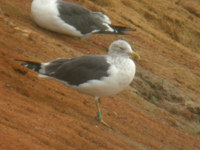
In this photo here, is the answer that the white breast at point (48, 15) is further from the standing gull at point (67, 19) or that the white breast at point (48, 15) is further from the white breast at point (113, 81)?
the white breast at point (113, 81)

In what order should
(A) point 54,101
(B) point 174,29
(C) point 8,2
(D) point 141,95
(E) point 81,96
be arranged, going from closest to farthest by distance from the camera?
(A) point 54,101 → (E) point 81,96 → (D) point 141,95 → (C) point 8,2 → (B) point 174,29

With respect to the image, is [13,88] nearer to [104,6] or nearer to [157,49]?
[157,49]

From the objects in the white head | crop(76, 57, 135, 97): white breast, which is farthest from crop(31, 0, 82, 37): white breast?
crop(76, 57, 135, 97): white breast

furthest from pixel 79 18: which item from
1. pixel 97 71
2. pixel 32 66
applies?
pixel 97 71

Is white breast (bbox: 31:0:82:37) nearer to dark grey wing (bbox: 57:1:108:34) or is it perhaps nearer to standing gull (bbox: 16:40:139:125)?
dark grey wing (bbox: 57:1:108:34)

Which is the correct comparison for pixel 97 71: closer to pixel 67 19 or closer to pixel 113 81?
pixel 113 81

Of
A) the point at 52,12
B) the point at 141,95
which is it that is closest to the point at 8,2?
the point at 52,12
